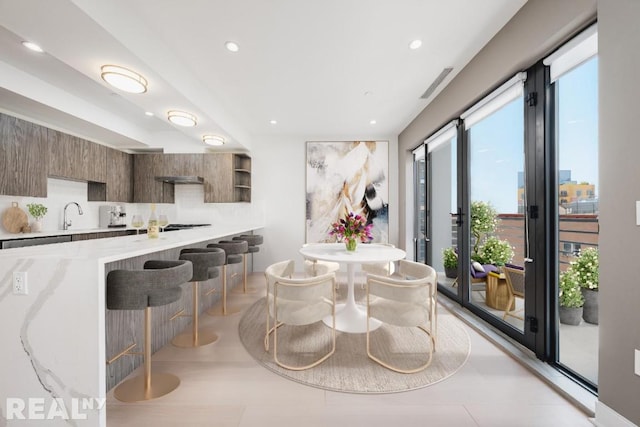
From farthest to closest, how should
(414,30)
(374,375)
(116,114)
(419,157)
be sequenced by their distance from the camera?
(419,157), (116,114), (414,30), (374,375)

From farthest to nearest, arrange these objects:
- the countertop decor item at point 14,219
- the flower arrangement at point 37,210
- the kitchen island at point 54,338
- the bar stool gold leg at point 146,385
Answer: the flower arrangement at point 37,210 < the countertop decor item at point 14,219 < the bar stool gold leg at point 146,385 < the kitchen island at point 54,338

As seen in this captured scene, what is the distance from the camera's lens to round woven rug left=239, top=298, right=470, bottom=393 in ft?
6.14

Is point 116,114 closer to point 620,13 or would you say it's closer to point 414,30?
point 414,30

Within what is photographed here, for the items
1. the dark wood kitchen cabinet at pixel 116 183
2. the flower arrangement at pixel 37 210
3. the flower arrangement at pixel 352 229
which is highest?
the dark wood kitchen cabinet at pixel 116 183

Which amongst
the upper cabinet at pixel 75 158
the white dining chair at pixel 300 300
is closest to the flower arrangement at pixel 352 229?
the white dining chair at pixel 300 300

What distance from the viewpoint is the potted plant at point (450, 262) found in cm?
399

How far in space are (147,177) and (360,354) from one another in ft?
16.3

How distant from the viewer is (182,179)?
4.95m

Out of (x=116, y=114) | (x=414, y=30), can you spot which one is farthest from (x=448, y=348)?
(x=116, y=114)

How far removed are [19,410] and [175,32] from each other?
2799 mm

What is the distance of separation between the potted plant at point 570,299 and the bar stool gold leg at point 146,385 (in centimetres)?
319

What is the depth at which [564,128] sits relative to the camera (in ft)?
6.60

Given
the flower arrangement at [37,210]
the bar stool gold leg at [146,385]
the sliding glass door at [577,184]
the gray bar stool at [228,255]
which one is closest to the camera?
the bar stool gold leg at [146,385]

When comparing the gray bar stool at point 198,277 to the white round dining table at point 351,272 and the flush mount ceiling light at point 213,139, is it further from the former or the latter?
the flush mount ceiling light at point 213,139
